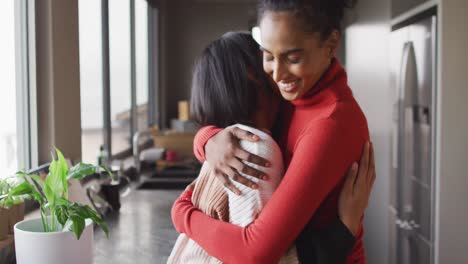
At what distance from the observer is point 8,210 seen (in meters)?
1.63

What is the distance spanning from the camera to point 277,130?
50.6 inches

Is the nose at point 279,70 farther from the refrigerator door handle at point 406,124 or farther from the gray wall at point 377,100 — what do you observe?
the gray wall at point 377,100

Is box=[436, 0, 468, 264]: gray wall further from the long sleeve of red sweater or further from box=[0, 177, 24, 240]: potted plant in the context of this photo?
box=[0, 177, 24, 240]: potted plant

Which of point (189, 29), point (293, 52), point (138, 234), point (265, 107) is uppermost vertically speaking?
point (189, 29)

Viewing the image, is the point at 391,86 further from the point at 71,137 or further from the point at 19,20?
the point at 19,20

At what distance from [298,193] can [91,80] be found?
8.39ft

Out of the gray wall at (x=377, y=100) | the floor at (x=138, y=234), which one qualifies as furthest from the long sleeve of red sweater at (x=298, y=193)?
the gray wall at (x=377, y=100)

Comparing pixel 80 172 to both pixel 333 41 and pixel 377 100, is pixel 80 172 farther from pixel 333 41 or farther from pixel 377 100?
pixel 377 100

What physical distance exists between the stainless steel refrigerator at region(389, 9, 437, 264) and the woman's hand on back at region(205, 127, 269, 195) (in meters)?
1.87

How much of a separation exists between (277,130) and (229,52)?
214 millimetres

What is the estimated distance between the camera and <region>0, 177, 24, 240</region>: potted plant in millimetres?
1573

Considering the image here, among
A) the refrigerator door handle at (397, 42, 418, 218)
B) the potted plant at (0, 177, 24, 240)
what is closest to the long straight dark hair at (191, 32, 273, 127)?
the potted plant at (0, 177, 24, 240)

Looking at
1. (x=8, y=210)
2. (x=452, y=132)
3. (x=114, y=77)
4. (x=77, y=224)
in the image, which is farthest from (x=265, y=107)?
(x=114, y=77)

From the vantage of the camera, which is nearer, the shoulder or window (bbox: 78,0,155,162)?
the shoulder
